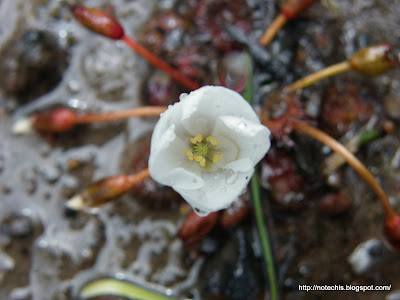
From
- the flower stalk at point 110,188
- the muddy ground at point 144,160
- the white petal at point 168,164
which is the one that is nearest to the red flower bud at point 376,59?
the muddy ground at point 144,160

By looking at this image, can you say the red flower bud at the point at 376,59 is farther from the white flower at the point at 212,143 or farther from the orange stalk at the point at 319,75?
the white flower at the point at 212,143

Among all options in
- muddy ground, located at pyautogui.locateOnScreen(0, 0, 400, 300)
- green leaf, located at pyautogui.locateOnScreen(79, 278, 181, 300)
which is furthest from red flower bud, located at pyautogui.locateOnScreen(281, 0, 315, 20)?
green leaf, located at pyautogui.locateOnScreen(79, 278, 181, 300)

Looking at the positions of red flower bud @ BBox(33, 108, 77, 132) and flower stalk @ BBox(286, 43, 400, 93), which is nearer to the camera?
flower stalk @ BBox(286, 43, 400, 93)

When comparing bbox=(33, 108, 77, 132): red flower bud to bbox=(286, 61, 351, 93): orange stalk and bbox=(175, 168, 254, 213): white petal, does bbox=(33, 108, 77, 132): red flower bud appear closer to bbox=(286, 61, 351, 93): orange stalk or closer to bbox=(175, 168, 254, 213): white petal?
bbox=(175, 168, 254, 213): white petal

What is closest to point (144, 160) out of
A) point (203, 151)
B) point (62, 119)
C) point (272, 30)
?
point (62, 119)

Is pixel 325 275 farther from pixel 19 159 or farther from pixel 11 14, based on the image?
pixel 11 14
